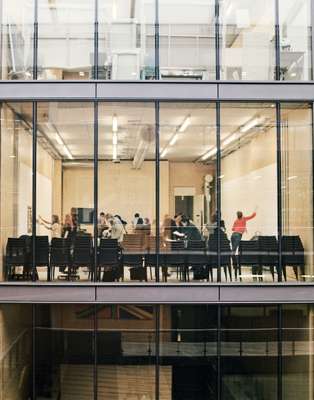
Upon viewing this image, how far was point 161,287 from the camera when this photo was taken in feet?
54.0

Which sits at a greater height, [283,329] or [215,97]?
[215,97]

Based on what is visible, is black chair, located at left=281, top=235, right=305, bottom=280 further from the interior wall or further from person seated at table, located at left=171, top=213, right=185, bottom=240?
person seated at table, located at left=171, top=213, right=185, bottom=240

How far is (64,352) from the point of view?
1686 cm

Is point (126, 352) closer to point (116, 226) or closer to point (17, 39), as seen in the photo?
point (116, 226)

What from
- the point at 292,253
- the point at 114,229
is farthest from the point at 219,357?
the point at 114,229

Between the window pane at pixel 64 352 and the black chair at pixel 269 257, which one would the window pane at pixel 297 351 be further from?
the window pane at pixel 64 352

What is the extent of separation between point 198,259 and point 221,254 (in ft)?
1.89

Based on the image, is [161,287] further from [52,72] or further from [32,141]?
[52,72]

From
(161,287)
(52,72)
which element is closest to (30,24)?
(52,72)

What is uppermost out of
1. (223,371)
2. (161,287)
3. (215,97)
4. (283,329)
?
(215,97)

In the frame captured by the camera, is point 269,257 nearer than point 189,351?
Yes

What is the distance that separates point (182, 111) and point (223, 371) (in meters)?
6.54

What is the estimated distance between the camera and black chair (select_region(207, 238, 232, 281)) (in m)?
16.6

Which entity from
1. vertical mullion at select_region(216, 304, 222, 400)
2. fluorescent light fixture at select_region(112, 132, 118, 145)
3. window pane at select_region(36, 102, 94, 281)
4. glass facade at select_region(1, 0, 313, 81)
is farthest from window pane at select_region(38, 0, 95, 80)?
vertical mullion at select_region(216, 304, 222, 400)
